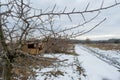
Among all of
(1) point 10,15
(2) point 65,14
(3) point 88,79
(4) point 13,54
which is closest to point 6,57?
(4) point 13,54

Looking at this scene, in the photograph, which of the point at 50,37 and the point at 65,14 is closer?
the point at 65,14

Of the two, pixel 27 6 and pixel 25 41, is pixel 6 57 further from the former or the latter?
pixel 27 6

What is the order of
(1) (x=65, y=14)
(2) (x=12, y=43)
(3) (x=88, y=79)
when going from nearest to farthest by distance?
1. (1) (x=65, y=14)
2. (2) (x=12, y=43)
3. (3) (x=88, y=79)

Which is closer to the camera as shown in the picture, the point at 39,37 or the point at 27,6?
the point at 27,6

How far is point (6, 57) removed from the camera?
7.06ft

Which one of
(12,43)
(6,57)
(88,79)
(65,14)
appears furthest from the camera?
(88,79)

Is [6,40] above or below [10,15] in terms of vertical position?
below

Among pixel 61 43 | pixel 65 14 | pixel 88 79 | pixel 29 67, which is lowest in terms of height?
pixel 88 79

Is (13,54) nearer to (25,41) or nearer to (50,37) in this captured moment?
(25,41)

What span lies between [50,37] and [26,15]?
0.68ft

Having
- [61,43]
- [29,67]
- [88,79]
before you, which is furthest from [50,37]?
[88,79]

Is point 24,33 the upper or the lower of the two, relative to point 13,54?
upper

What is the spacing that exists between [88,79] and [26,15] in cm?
1007

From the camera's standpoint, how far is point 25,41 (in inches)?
89.5
